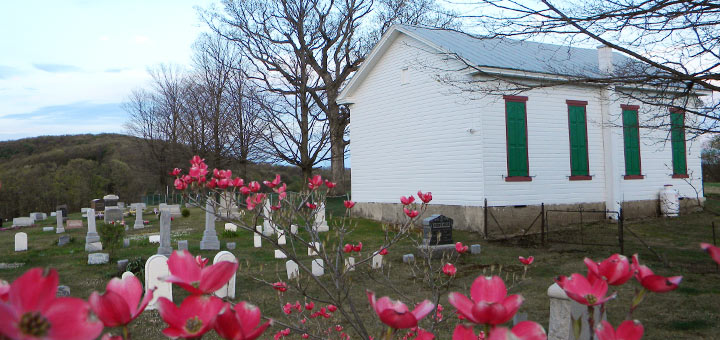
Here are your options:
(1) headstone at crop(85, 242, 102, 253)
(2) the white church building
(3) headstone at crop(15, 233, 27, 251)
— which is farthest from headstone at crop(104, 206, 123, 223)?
(2) the white church building

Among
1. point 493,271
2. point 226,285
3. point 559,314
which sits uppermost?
point 559,314

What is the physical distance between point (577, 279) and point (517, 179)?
15315 mm

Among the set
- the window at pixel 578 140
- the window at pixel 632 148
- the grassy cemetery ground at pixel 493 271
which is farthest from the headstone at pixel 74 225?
the window at pixel 632 148

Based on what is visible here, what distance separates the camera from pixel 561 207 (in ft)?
54.6

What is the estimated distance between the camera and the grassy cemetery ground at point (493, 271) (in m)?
6.99

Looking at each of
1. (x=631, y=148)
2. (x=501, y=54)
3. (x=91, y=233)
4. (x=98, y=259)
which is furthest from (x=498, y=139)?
(x=91, y=233)

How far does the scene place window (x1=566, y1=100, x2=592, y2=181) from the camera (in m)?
17.1

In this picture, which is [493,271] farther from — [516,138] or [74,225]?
[74,225]

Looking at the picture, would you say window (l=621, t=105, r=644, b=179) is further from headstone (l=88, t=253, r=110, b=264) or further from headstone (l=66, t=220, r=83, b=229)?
headstone (l=66, t=220, r=83, b=229)

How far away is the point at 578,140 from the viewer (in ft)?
56.6

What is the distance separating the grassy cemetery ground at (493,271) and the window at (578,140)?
7.88 ft

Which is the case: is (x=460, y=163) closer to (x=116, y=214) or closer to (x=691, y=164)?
(x=691, y=164)

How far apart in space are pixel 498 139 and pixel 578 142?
141 inches

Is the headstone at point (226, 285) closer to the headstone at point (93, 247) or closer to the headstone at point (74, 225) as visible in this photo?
the headstone at point (93, 247)
